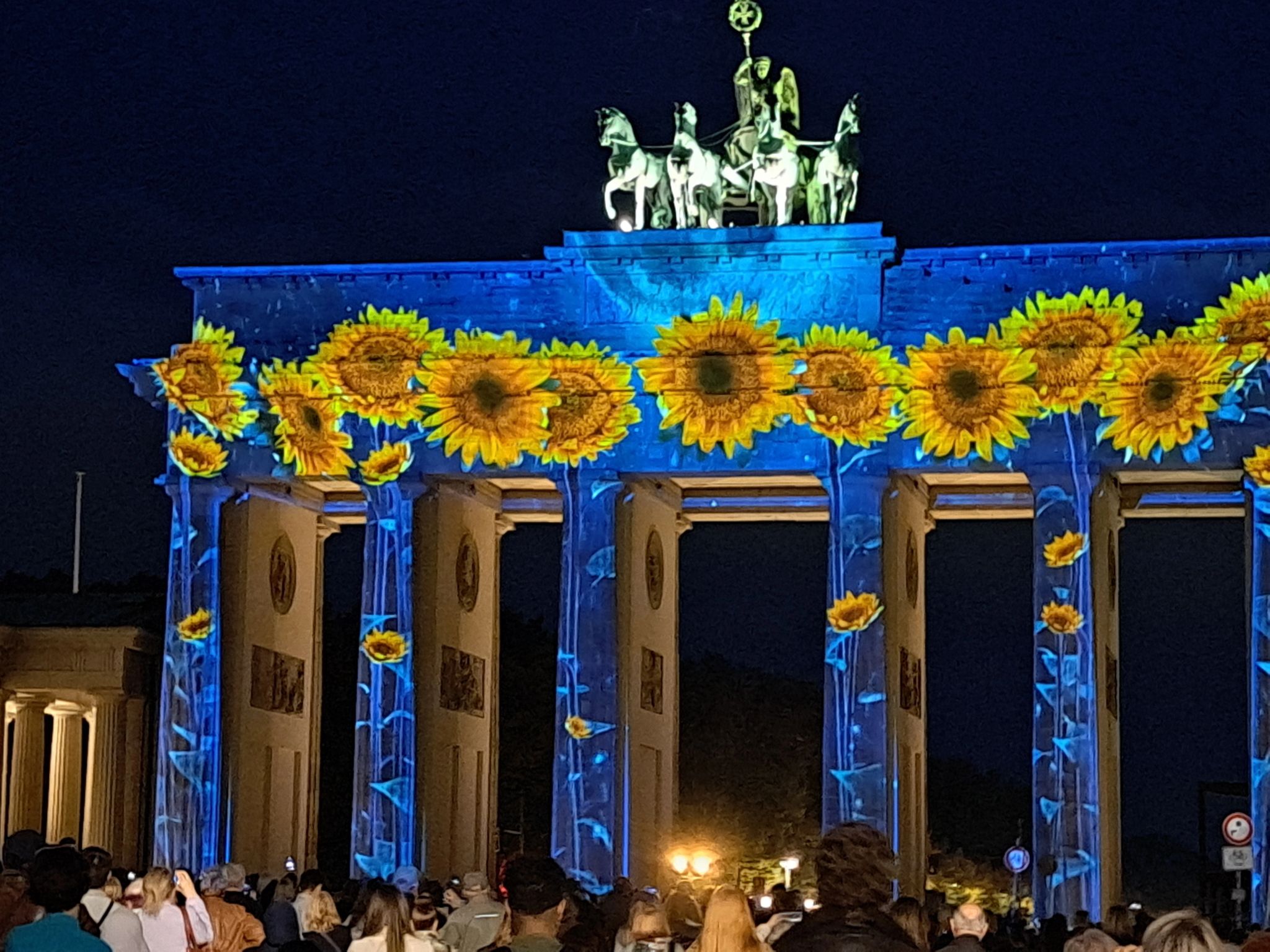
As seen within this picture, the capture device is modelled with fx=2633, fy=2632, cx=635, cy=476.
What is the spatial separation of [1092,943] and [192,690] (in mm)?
46335

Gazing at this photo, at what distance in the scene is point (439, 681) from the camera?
65375 mm

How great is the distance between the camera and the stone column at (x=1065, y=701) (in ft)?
197

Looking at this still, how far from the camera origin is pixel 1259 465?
6069 cm

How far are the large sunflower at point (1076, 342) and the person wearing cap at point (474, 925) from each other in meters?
39.2

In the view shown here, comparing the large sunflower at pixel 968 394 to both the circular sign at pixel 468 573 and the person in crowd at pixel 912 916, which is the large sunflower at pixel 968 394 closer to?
the circular sign at pixel 468 573

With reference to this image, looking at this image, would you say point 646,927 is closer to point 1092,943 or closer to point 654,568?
point 1092,943

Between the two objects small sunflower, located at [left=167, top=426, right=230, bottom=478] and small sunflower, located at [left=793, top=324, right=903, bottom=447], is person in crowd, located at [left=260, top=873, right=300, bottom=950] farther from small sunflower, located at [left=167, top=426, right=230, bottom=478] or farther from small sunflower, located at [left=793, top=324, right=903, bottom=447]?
small sunflower, located at [left=167, top=426, right=230, bottom=478]

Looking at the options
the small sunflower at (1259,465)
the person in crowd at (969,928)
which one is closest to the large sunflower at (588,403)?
the small sunflower at (1259,465)

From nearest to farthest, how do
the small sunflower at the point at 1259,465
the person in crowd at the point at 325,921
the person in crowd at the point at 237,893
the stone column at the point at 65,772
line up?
the person in crowd at the point at 325,921
the person in crowd at the point at 237,893
the small sunflower at the point at 1259,465
the stone column at the point at 65,772

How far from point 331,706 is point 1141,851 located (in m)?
51.6

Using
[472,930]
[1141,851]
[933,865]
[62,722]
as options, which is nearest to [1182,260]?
[62,722]

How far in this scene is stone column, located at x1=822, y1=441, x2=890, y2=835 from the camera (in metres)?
61.6

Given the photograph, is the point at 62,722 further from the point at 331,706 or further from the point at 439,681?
the point at 331,706

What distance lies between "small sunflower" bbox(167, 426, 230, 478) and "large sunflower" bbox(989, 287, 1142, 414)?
19528 millimetres
